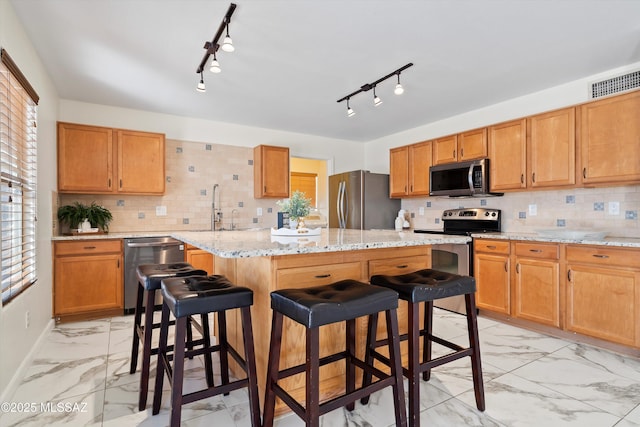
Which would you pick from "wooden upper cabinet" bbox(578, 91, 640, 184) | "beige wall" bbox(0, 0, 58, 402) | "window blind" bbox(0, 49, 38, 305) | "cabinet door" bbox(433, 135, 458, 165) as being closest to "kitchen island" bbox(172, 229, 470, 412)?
"window blind" bbox(0, 49, 38, 305)

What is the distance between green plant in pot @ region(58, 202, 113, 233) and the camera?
3.61m

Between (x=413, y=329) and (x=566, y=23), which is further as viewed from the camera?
(x=566, y=23)

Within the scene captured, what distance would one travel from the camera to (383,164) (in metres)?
5.70

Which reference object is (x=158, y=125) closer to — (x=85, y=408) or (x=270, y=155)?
(x=270, y=155)

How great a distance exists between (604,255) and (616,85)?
1573mm

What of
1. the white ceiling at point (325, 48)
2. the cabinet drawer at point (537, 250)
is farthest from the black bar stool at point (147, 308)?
the cabinet drawer at point (537, 250)

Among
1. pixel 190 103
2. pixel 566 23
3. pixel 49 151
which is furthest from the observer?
pixel 190 103

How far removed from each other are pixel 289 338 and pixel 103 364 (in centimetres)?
159

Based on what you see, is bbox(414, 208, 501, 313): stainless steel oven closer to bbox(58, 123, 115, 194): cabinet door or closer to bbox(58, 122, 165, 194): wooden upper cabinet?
bbox(58, 122, 165, 194): wooden upper cabinet

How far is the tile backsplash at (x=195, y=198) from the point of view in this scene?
13.7 feet

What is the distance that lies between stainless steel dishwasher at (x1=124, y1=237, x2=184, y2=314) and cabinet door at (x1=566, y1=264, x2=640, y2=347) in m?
3.87

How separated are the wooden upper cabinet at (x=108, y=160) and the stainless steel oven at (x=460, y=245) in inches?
135

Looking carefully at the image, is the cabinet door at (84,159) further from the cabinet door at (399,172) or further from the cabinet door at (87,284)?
the cabinet door at (399,172)

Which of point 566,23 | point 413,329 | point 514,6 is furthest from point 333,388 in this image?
point 566,23
